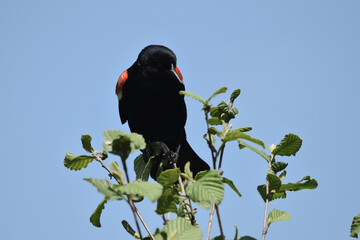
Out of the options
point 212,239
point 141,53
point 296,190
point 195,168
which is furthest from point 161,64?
point 212,239

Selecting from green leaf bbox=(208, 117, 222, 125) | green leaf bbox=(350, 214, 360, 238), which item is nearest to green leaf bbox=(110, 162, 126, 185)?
green leaf bbox=(208, 117, 222, 125)

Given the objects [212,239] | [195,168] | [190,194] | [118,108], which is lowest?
[212,239]

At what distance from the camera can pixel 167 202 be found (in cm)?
175

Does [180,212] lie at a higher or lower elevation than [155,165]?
lower

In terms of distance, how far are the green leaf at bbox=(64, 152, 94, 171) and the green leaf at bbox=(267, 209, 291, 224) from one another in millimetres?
836

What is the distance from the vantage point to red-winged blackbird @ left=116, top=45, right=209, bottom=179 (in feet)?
12.5

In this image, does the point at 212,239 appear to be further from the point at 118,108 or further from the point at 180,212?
the point at 118,108

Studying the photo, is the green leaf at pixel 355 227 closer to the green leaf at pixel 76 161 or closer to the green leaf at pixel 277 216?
the green leaf at pixel 277 216

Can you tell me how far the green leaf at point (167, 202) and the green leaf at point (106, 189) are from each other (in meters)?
0.37

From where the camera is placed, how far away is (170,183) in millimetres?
1680

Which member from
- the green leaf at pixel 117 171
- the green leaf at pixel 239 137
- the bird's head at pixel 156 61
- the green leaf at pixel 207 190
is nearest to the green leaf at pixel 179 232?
the green leaf at pixel 207 190

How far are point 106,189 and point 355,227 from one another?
1.04m

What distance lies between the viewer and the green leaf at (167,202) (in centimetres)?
172

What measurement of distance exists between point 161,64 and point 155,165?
3.13ft
